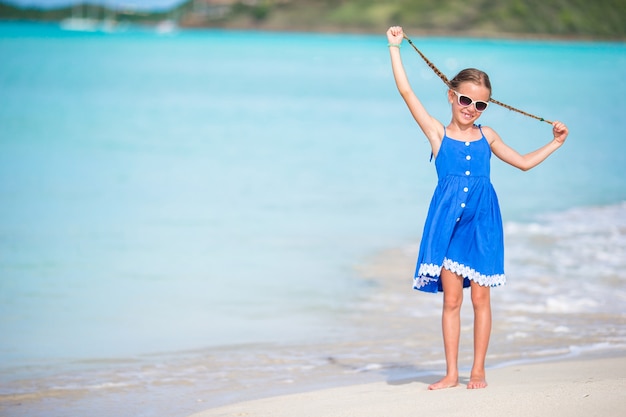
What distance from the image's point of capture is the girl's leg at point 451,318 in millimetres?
4164

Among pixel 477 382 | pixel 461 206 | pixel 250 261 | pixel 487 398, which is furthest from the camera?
pixel 250 261

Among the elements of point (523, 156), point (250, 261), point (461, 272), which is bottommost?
point (461, 272)

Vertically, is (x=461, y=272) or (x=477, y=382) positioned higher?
(x=461, y=272)

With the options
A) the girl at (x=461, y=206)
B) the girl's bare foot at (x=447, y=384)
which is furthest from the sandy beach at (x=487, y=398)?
the girl at (x=461, y=206)

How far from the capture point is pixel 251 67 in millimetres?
56469

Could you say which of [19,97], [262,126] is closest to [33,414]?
[262,126]

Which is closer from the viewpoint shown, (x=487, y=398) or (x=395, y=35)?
(x=487, y=398)

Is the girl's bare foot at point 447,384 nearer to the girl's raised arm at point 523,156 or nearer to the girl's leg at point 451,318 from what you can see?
the girl's leg at point 451,318

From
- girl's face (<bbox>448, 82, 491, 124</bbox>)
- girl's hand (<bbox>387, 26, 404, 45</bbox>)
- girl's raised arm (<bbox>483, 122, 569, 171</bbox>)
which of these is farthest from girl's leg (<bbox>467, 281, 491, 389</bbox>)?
girl's hand (<bbox>387, 26, 404, 45</bbox>)

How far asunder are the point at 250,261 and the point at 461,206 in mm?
4472

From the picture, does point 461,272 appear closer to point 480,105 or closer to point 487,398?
point 487,398

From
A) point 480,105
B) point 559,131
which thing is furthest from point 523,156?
point 480,105

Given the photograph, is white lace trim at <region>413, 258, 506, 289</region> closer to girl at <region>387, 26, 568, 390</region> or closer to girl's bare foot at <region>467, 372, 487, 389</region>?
girl at <region>387, 26, 568, 390</region>

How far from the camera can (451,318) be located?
166 inches
